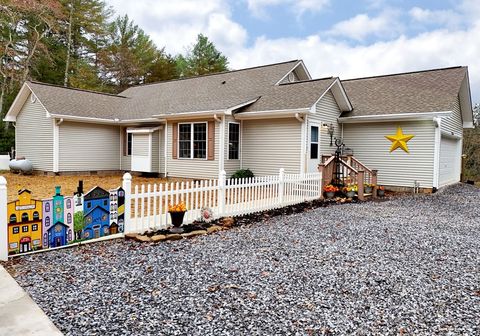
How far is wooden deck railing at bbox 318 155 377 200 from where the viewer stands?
1066 centimetres

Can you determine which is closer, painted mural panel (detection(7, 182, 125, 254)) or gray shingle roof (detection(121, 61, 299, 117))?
painted mural panel (detection(7, 182, 125, 254))

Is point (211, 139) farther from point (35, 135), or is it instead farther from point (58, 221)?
point (35, 135)

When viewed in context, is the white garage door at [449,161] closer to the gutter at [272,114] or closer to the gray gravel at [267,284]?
the gutter at [272,114]

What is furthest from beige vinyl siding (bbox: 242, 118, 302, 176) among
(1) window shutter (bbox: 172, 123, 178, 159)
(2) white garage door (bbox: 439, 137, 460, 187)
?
(2) white garage door (bbox: 439, 137, 460, 187)

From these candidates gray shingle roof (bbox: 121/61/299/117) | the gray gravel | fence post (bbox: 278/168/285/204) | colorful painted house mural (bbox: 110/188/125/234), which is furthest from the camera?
gray shingle roof (bbox: 121/61/299/117)

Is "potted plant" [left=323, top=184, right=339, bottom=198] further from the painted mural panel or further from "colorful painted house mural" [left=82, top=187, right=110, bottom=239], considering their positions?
"colorful painted house mural" [left=82, top=187, right=110, bottom=239]

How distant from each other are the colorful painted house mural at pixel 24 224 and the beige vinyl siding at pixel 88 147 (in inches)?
446

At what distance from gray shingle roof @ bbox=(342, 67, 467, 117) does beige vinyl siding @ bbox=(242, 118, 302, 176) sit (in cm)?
300

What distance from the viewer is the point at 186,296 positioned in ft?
10.8

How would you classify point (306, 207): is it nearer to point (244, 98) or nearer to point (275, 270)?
point (275, 270)

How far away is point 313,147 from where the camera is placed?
1226 cm

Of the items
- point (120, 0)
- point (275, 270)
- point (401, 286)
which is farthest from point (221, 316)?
point (120, 0)

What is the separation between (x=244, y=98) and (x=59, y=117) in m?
7.86

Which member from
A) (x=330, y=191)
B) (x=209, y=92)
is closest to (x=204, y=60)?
(x=209, y=92)
